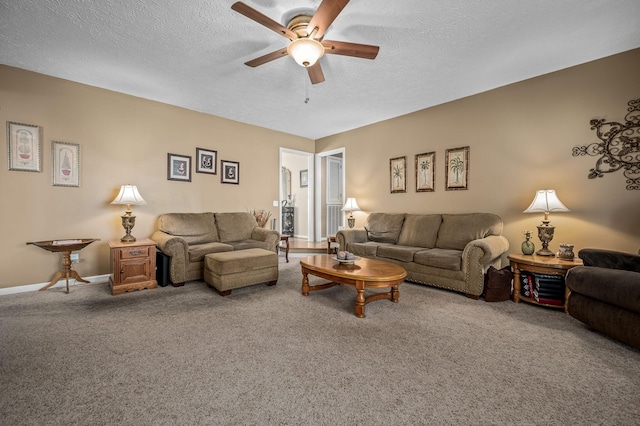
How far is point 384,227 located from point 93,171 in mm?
4443

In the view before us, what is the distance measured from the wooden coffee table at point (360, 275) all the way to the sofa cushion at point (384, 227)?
140cm

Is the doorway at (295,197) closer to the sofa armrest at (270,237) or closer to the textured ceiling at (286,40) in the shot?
the sofa armrest at (270,237)

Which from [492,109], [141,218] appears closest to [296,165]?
[141,218]

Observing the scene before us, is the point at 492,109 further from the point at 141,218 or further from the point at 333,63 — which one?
the point at 141,218

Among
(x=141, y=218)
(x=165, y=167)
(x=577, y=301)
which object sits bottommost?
(x=577, y=301)

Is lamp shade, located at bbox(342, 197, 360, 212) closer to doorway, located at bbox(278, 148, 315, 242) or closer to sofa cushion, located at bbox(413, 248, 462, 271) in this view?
sofa cushion, located at bbox(413, 248, 462, 271)

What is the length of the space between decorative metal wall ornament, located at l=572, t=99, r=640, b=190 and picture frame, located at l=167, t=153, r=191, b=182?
18.1 ft

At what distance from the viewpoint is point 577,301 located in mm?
2338

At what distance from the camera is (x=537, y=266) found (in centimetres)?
285

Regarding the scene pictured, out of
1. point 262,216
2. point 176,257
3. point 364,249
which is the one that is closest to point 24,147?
point 176,257

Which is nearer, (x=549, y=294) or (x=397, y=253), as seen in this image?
(x=549, y=294)

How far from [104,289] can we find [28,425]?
2.52m

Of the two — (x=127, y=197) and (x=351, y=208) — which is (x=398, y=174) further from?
(x=127, y=197)

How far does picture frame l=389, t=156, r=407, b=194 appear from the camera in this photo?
4.86m
